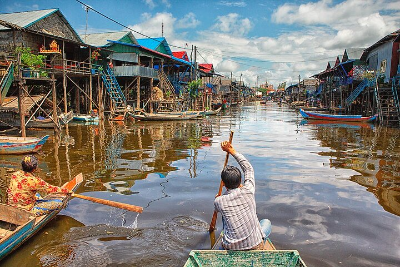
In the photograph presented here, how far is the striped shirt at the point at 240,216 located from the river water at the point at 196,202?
4.72 ft

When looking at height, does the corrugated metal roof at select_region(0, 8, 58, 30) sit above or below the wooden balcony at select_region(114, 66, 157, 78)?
above

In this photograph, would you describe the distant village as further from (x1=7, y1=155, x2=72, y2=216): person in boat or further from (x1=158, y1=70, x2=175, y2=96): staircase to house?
(x1=7, y1=155, x2=72, y2=216): person in boat

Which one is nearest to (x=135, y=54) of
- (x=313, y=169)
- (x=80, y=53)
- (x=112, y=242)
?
(x=80, y=53)

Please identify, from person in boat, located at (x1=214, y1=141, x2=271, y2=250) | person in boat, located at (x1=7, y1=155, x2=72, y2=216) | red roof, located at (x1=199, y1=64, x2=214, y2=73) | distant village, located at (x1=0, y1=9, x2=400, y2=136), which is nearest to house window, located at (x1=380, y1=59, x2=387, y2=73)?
distant village, located at (x1=0, y1=9, x2=400, y2=136)

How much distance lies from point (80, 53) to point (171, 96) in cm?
1003

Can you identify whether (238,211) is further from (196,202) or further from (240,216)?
(196,202)

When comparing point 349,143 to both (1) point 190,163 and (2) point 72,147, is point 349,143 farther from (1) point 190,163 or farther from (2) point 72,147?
(2) point 72,147

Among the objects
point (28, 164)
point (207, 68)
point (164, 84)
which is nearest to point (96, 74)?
point (164, 84)

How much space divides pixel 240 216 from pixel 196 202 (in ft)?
11.7

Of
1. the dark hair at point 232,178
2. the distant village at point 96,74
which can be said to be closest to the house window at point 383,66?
the distant village at point 96,74

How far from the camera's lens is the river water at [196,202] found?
4.98 meters

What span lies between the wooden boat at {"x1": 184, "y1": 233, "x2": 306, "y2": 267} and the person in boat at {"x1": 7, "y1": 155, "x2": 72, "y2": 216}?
122 inches

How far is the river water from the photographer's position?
16.3ft

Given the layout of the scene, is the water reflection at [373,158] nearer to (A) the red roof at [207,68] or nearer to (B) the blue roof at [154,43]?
Answer: (B) the blue roof at [154,43]
